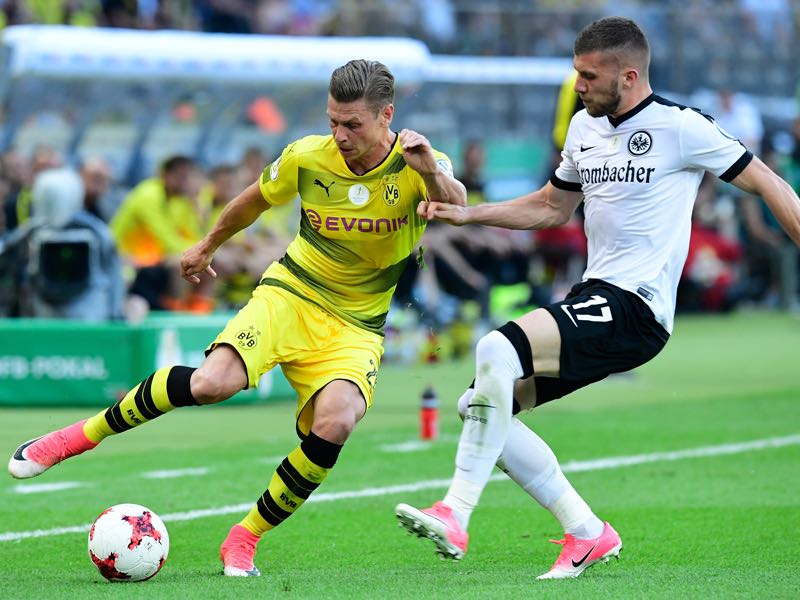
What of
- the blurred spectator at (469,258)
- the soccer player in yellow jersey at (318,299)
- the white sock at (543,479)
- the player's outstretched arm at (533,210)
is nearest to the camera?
the white sock at (543,479)

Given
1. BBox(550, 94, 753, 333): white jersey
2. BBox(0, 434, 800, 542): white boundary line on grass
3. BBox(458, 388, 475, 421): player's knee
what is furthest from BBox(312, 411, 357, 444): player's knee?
BBox(0, 434, 800, 542): white boundary line on grass

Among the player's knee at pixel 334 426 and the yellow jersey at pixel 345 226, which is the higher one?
the yellow jersey at pixel 345 226

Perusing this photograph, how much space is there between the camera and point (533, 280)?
60.8 feet

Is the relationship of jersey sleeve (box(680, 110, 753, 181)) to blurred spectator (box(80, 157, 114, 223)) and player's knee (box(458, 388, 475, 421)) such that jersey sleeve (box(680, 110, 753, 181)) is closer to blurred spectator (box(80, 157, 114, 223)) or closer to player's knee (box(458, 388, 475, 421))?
player's knee (box(458, 388, 475, 421))

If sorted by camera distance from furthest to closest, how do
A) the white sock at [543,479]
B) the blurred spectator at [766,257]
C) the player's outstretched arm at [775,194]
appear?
the blurred spectator at [766,257] → the white sock at [543,479] → the player's outstretched arm at [775,194]

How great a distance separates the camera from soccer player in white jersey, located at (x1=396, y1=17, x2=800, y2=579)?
6.16m

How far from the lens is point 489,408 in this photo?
613cm

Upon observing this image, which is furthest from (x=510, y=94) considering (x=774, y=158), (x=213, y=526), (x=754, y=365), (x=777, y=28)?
(x=213, y=526)

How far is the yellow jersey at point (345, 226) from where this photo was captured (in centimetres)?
672

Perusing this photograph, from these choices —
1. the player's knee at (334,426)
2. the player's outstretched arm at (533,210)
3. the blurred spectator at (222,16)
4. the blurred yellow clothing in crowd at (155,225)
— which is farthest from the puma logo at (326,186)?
the blurred spectator at (222,16)

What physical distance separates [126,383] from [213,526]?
4847 mm

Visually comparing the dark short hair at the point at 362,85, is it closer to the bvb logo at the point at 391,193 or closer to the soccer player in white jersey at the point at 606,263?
the bvb logo at the point at 391,193

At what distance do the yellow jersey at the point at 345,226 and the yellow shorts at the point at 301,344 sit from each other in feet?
0.23

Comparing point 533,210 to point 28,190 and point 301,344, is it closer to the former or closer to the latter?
point 301,344
